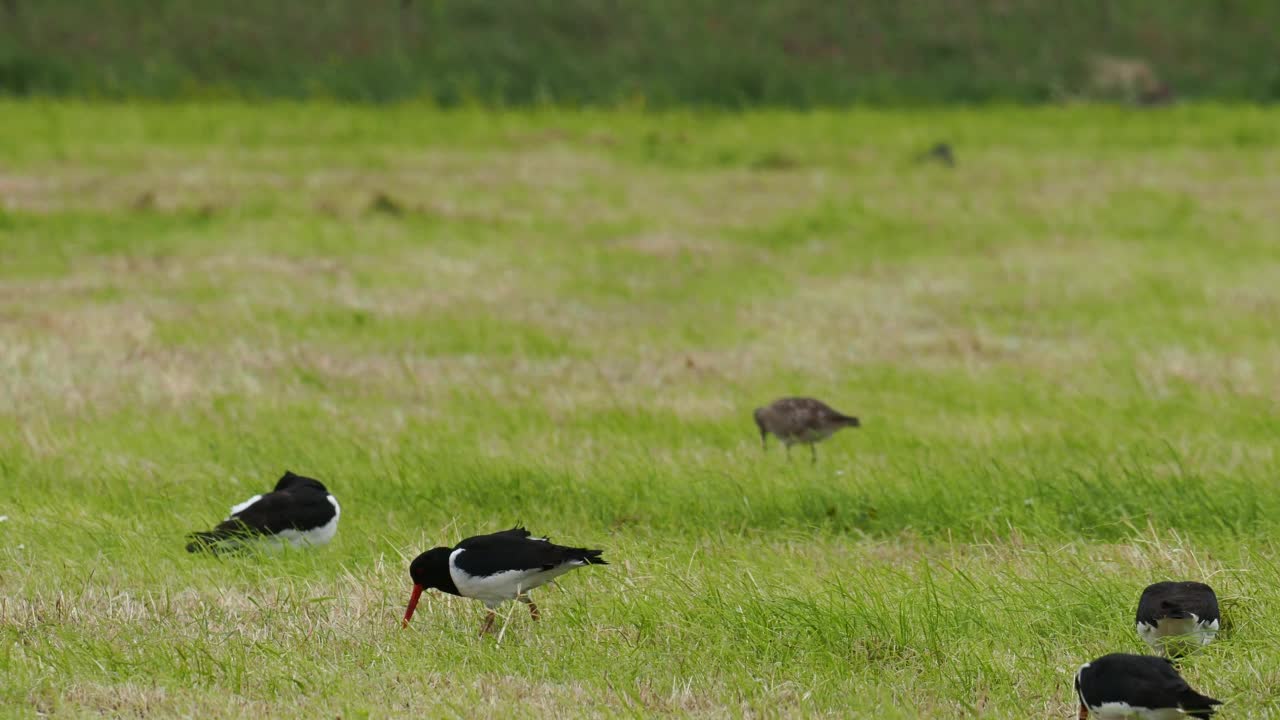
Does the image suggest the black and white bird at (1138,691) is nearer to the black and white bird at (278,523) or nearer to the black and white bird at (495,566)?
the black and white bird at (495,566)

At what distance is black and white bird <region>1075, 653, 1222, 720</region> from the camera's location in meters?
5.43

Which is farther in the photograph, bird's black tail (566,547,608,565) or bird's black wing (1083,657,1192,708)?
bird's black tail (566,547,608,565)

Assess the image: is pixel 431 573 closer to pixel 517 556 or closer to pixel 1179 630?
pixel 517 556

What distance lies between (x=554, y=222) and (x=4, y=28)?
28246mm

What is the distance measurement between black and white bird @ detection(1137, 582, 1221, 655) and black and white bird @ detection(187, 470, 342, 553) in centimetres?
421

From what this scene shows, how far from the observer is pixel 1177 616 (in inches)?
251

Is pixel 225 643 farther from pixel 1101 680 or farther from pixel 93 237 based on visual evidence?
pixel 93 237

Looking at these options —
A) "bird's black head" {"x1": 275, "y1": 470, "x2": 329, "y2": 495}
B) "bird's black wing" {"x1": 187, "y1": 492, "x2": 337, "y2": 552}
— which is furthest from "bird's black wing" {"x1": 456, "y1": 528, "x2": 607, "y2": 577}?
"bird's black head" {"x1": 275, "y1": 470, "x2": 329, "y2": 495}

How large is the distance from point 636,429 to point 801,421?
5.36 feet

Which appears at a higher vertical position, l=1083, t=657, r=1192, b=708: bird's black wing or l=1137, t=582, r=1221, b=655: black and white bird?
l=1083, t=657, r=1192, b=708: bird's black wing

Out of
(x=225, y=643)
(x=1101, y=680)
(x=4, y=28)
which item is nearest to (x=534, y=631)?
(x=225, y=643)

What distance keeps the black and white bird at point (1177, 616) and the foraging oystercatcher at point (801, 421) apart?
176 inches

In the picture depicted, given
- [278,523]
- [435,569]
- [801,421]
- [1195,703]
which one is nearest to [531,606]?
[435,569]

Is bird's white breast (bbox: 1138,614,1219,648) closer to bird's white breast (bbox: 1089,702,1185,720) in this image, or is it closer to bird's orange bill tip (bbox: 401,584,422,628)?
bird's white breast (bbox: 1089,702,1185,720)
